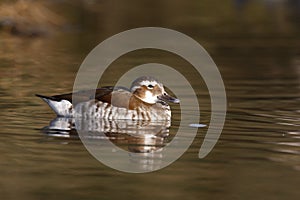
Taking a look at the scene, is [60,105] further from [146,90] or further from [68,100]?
[146,90]

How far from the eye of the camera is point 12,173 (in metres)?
10.6

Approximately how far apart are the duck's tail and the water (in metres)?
0.19

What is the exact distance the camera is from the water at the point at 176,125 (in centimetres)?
999

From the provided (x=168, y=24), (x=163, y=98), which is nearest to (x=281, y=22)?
(x=168, y=24)

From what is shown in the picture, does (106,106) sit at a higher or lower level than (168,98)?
lower

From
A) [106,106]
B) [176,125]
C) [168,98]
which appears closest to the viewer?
[176,125]

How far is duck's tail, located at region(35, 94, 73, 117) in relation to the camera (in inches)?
568

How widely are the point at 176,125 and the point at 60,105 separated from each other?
1.72m

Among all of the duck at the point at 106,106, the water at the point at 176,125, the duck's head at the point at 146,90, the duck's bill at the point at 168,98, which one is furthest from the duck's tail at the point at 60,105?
the duck's bill at the point at 168,98

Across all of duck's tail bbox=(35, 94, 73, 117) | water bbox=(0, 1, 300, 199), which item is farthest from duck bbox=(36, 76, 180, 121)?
water bbox=(0, 1, 300, 199)

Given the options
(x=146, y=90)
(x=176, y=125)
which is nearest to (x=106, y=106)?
(x=146, y=90)

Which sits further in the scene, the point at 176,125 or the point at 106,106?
the point at 106,106

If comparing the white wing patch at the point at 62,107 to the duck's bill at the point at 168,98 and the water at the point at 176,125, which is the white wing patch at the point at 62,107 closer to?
the water at the point at 176,125

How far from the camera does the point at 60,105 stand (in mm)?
14445
